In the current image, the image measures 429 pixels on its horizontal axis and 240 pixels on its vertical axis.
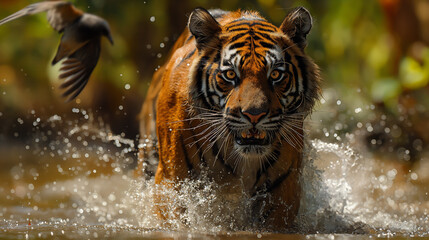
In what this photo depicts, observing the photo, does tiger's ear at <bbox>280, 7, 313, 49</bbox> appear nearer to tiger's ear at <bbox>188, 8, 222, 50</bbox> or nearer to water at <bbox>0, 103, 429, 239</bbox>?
tiger's ear at <bbox>188, 8, 222, 50</bbox>

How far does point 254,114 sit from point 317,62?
3.52m

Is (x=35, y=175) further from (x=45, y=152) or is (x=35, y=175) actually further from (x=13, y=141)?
(x=13, y=141)

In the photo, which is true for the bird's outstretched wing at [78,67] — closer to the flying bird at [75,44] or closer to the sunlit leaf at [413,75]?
the flying bird at [75,44]

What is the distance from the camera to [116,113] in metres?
6.80

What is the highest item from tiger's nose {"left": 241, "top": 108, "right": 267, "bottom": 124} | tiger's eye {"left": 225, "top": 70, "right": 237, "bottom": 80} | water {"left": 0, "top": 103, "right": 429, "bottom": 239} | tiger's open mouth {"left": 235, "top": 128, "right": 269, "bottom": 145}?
tiger's eye {"left": 225, "top": 70, "right": 237, "bottom": 80}

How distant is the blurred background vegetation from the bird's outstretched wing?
6.84 ft

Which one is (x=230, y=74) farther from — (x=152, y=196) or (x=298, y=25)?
(x=152, y=196)

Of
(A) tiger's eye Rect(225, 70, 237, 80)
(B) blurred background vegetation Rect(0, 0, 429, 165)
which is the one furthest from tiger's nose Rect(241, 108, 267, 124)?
(B) blurred background vegetation Rect(0, 0, 429, 165)

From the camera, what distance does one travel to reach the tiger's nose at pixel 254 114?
2.72 meters

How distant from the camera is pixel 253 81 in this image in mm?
2805

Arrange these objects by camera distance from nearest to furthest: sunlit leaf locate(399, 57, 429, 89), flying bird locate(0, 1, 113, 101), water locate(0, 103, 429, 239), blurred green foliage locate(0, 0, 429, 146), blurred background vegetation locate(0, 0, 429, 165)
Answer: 1. water locate(0, 103, 429, 239)
2. flying bird locate(0, 1, 113, 101)
3. sunlit leaf locate(399, 57, 429, 89)
4. blurred background vegetation locate(0, 0, 429, 165)
5. blurred green foliage locate(0, 0, 429, 146)

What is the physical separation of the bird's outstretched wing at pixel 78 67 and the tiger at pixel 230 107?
89 cm

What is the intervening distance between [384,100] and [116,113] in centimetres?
256

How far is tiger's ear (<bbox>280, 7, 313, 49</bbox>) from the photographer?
2.97 meters
